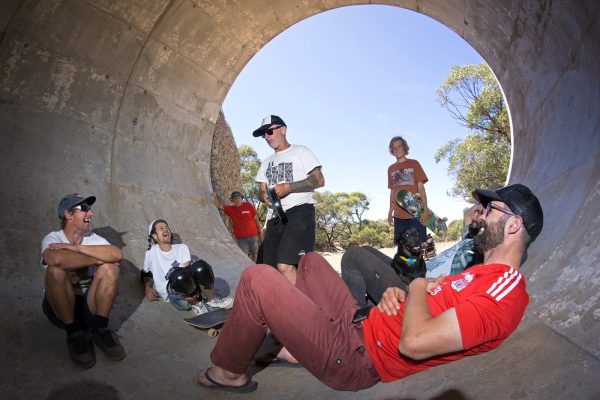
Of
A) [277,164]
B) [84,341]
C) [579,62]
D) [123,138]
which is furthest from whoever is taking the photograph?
[123,138]

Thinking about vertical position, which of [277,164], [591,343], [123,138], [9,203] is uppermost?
[123,138]

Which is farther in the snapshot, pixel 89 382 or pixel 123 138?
pixel 123 138

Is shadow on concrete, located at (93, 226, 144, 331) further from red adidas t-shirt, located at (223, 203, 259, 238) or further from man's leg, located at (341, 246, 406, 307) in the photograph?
red adidas t-shirt, located at (223, 203, 259, 238)

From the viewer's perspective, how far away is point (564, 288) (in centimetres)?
236

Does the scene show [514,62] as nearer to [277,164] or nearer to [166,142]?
[277,164]

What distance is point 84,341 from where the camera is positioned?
9.67ft

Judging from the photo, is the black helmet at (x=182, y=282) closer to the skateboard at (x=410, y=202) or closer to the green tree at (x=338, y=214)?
the skateboard at (x=410, y=202)

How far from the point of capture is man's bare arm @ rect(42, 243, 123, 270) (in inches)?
118

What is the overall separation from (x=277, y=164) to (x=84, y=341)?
256 cm

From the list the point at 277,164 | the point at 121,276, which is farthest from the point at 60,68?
the point at 277,164

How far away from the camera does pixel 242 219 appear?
29.9 feet

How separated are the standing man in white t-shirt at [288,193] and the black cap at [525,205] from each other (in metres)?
2.09

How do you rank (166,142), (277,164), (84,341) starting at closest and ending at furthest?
(84,341), (277,164), (166,142)

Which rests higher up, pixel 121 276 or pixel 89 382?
pixel 121 276
